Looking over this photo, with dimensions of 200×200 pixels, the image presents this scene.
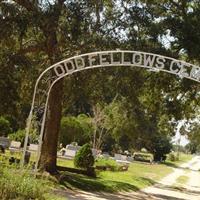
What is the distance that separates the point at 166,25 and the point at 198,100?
7.42m

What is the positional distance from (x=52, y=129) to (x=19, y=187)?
33.6 feet

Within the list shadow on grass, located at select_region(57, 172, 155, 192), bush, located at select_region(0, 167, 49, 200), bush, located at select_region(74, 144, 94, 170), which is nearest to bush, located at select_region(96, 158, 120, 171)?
bush, located at select_region(74, 144, 94, 170)

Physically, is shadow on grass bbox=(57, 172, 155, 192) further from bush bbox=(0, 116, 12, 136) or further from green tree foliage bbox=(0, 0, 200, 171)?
bush bbox=(0, 116, 12, 136)

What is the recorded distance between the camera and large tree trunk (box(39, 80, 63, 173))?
21.7m

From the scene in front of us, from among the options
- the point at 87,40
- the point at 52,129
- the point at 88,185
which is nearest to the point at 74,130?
the point at 52,129

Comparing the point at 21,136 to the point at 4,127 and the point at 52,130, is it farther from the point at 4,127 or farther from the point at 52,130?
the point at 52,130

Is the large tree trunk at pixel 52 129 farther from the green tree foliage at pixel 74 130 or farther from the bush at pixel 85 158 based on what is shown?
the green tree foliage at pixel 74 130

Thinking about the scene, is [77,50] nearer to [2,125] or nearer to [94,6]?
[94,6]

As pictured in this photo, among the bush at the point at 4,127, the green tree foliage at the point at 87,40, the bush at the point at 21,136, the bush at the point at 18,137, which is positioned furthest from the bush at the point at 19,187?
the bush at the point at 4,127

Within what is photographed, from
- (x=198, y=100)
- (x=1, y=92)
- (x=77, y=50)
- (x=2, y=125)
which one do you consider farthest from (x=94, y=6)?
(x=2, y=125)

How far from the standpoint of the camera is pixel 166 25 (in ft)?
71.2

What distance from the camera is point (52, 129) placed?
21.9m

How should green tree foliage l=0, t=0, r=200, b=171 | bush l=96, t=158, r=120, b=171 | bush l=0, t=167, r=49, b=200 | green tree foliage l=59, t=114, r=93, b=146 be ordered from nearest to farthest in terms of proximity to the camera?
bush l=0, t=167, r=49, b=200 < green tree foliage l=0, t=0, r=200, b=171 < bush l=96, t=158, r=120, b=171 < green tree foliage l=59, t=114, r=93, b=146

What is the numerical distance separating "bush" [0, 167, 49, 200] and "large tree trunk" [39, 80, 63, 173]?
30.7 ft
